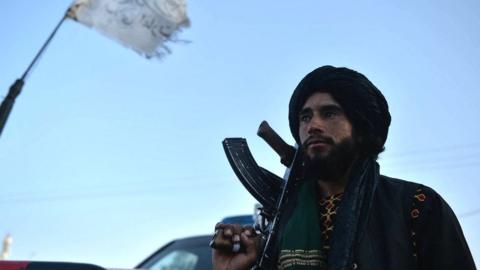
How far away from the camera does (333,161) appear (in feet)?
8.01

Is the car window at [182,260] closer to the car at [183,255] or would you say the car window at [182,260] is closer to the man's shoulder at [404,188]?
the car at [183,255]

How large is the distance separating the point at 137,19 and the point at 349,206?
5638 millimetres

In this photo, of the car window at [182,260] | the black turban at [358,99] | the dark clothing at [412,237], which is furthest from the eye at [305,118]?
the car window at [182,260]

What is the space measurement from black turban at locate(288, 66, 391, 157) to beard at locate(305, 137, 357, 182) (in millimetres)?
124

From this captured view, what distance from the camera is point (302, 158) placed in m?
Answer: 2.75

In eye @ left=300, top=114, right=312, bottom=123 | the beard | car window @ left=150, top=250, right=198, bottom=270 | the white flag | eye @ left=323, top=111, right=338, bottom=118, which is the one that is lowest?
car window @ left=150, top=250, right=198, bottom=270

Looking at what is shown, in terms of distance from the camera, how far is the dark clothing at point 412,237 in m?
1.95

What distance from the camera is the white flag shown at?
6.61 m

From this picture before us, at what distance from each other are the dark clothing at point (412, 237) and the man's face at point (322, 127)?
0.41 metres

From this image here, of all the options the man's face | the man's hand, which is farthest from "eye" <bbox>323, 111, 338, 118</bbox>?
the man's hand

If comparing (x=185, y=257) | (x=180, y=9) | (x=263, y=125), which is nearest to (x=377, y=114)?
(x=263, y=125)

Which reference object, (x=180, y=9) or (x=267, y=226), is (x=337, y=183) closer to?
(x=267, y=226)

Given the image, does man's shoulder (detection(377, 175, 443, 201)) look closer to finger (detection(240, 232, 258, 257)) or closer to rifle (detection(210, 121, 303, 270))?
rifle (detection(210, 121, 303, 270))

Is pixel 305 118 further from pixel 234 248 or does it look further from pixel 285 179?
pixel 234 248
